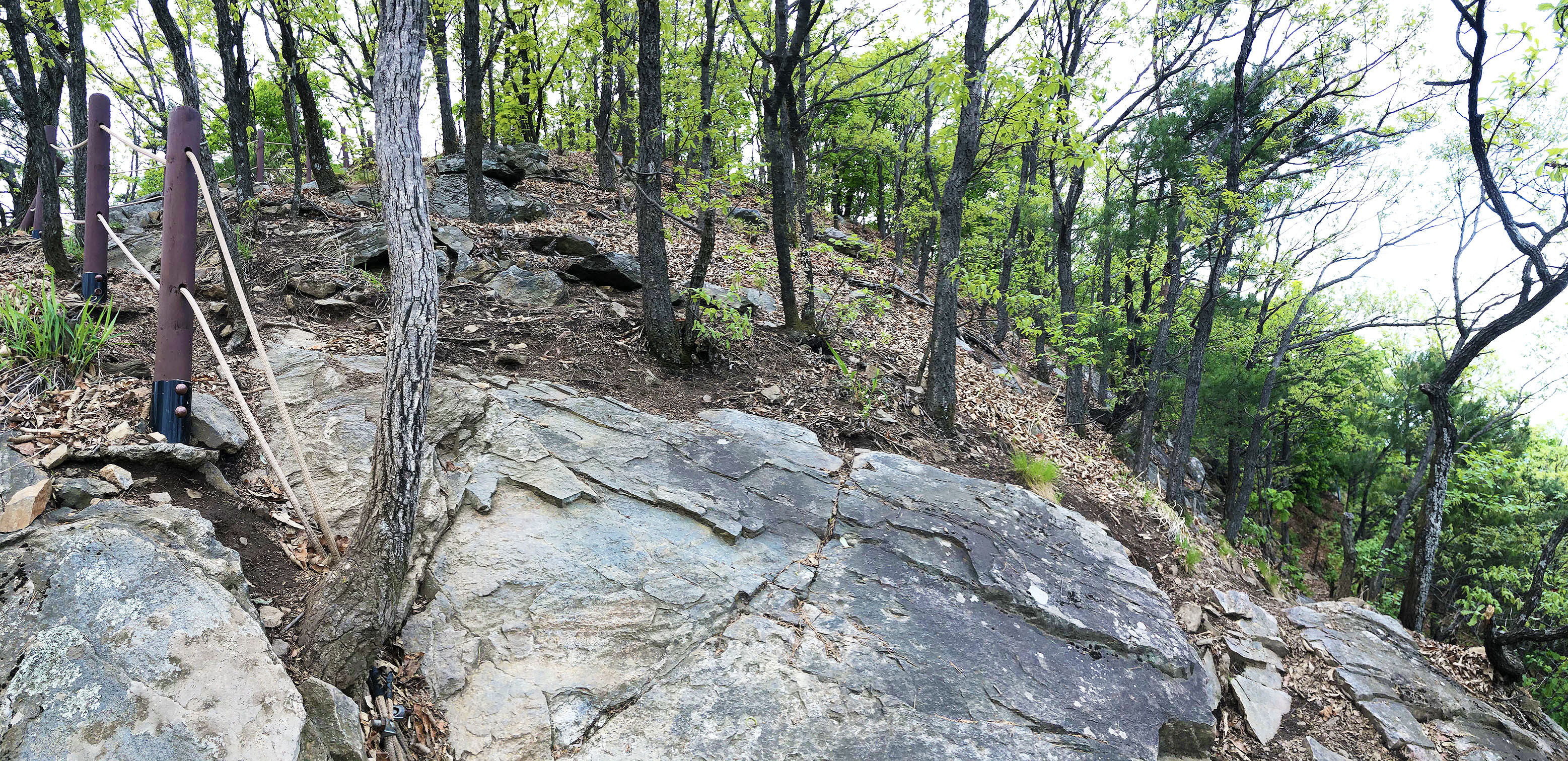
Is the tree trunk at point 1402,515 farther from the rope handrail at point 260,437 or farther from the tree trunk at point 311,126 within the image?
the tree trunk at point 311,126

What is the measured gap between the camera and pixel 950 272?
7367 millimetres

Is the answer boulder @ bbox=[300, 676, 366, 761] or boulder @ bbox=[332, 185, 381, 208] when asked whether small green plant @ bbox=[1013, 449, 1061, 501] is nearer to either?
boulder @ bbox=[300, 676, 366, 761]

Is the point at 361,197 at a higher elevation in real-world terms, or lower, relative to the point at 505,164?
lower

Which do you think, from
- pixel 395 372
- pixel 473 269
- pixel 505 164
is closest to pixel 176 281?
pixel 395 372

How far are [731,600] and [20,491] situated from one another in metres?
3.14

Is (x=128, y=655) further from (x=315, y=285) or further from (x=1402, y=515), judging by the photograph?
(x=1402, y=515)

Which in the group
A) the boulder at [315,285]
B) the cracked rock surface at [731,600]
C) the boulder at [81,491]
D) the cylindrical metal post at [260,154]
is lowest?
the cracked rock surface at [731,600]

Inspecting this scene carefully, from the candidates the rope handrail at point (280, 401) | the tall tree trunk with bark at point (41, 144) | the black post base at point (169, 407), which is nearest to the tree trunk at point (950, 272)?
the rope handrail at point (280, 401)

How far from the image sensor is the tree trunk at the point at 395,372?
2963 mm

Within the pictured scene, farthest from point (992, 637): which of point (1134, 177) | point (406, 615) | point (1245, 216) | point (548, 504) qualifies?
point (1134, 177)

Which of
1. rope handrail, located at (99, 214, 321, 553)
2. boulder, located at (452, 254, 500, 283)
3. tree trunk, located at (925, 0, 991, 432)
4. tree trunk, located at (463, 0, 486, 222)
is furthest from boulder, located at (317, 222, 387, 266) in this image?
tree trunk, located at (925, 0, 991, 432)

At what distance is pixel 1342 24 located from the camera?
11.3m

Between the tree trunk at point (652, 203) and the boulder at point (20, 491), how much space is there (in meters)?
4.22

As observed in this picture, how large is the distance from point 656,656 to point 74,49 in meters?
8.04
